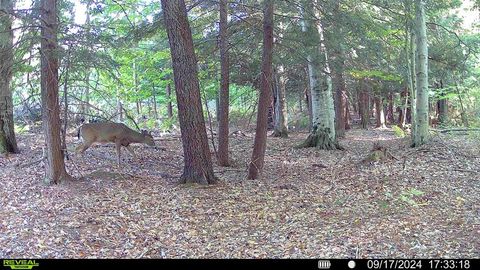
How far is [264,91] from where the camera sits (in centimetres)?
940

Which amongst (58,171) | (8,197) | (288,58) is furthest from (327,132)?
(8,197)

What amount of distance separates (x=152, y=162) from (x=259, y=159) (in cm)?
333

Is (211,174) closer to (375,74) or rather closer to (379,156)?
(379,156)

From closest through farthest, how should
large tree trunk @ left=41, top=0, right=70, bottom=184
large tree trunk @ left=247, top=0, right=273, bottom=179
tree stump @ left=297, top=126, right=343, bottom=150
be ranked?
large tree trunk @ left=41, top=0, right=70, bottom=184, large tree trunk @ left=247, top=0, right=273, bottom=179, tree stump @ left=297, top=126, right=343, bottom=150

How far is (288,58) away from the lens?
34.2ft

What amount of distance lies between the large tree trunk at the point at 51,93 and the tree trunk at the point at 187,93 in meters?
1.99

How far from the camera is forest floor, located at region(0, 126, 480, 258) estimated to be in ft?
19.0

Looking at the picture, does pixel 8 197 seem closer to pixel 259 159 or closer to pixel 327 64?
pixel 259 159

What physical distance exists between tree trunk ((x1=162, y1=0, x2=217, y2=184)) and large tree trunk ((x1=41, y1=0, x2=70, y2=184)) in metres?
1.99

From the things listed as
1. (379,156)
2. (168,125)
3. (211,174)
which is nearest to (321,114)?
(379,156)

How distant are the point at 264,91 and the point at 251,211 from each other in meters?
2.84

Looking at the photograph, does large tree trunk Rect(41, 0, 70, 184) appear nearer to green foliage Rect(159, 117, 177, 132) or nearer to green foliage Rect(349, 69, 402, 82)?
green foliage Rect(349, 69, 402, 82)

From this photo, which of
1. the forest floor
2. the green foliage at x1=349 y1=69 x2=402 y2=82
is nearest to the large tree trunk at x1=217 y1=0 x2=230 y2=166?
the forest floor

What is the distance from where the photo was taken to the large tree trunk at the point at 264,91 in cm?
902
